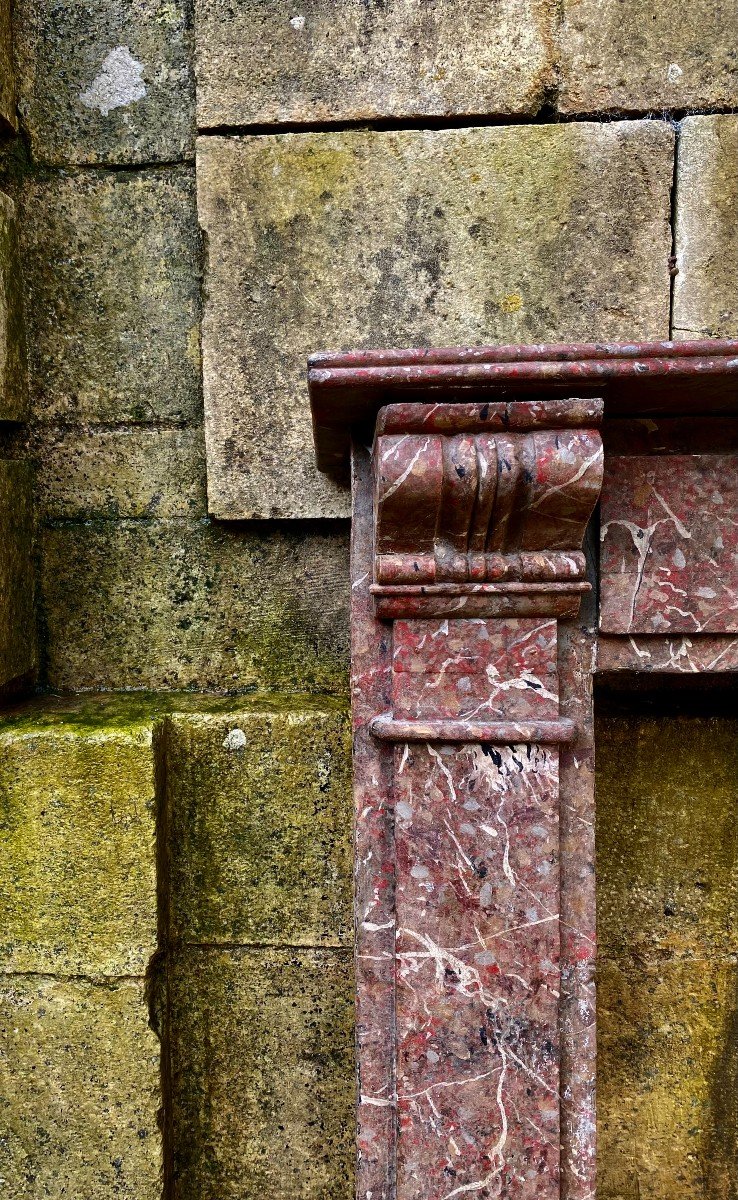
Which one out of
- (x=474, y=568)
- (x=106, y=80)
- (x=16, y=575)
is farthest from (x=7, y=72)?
(x=474, y=568)

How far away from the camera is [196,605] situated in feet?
5.62

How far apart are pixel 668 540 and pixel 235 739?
1.02 m

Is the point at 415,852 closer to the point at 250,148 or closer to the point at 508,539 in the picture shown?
the point at 508,539

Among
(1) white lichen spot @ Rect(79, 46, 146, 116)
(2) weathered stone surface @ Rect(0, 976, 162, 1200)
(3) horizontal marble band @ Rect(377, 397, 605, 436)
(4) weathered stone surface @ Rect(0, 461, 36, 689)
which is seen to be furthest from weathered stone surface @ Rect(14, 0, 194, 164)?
(2) weathered stone surface @ Rect(0, 976, 162, 1200)

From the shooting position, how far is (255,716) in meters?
1.61

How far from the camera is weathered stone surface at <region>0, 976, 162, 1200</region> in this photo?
1.52 meters

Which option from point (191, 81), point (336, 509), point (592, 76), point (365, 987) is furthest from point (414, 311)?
point (365, 987)

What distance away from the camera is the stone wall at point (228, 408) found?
1525 millimetres

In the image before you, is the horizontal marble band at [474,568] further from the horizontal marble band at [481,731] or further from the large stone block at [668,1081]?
the large stone block at [668,1081]

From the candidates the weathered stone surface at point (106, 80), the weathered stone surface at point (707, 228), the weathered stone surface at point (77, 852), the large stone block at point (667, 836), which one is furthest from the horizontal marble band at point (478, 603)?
the weathered stone surface at point (106, 80)

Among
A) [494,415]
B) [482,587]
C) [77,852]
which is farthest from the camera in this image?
[77,852]

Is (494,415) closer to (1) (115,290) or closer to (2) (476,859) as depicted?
(2) (476,859)

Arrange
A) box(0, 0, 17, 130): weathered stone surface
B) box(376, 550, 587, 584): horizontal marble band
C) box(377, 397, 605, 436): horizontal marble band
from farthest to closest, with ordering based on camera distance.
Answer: box(0, 0, 17, 130): weathered stone surface < box(376, 550, 587, 584): horizontal marble band < box(377, 397, 605, 436): horizontal marble band

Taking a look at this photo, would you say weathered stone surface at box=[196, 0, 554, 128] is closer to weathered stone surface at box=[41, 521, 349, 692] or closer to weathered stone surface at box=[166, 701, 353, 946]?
weathered stone surface at box=[41, 521, 349, 692]
